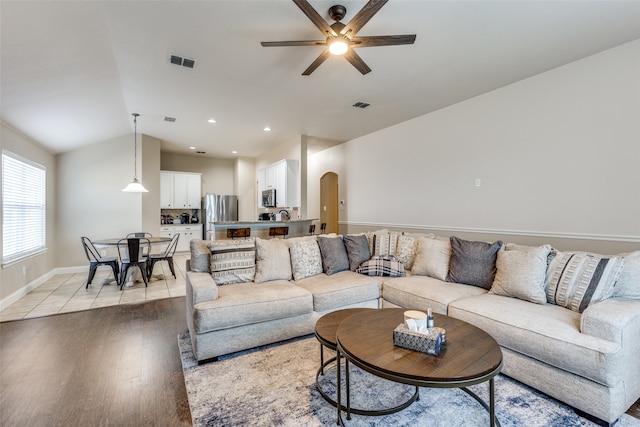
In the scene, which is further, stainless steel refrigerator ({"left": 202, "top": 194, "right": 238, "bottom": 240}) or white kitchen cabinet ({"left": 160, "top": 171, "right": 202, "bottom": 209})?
stainless steel refrigerator ({"left": 202, "top": 194, "right": 238, "bottom": 240})

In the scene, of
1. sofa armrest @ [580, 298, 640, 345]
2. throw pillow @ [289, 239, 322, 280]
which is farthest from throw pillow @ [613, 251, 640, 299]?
throw pillow @ [289, 239, 322, 280]

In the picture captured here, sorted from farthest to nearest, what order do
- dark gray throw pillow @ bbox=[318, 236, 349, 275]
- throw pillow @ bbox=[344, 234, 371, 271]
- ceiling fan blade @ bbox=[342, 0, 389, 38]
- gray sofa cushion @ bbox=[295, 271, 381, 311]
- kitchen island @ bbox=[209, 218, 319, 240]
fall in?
kitchen island @ bbox=[209, 218, 319, 240], throw pillow @ bbox=[344, 234, 371, 271], dark gray throw pillow @ bbox=[318, 236, 349, 275], gray sofa cushion @ bbox=[295, 271, 381, 311], ceiling fan blade @ bbox=[342, 0, 389, 38]

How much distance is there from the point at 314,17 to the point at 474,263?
2.62m

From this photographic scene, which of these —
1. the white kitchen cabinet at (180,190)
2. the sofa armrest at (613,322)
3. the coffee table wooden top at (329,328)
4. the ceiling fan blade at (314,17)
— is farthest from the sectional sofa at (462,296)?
the white kitchen cabinet at (180,190)

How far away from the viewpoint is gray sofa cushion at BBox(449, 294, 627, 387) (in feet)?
5.38

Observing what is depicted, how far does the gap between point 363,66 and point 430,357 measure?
247cm

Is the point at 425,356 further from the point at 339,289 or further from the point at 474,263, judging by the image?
the point at 474,263

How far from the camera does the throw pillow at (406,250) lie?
11.6ft

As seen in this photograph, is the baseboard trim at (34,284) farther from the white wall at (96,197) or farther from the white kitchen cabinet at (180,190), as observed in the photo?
the white kitchen cabinet at (180,190)

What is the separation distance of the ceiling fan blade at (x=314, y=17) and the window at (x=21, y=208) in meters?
4.39

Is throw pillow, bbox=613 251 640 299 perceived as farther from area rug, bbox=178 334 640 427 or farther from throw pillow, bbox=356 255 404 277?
throw pillow, bbox=356 255 404 277

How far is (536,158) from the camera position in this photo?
11.5 feet

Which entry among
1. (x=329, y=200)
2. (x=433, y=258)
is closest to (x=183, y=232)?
(x=329, y=200)

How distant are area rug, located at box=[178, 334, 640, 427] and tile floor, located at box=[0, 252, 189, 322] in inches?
95.2
